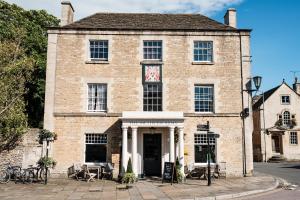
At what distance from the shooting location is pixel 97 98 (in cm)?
2064

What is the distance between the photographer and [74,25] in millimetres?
21562

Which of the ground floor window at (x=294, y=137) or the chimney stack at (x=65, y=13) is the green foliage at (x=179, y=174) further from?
the ground floor window at (x=294, y=137)

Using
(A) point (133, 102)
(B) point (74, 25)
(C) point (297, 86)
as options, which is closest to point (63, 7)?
(B) point (74, 25)

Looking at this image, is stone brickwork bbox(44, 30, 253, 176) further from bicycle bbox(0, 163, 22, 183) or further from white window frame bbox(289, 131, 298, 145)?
white window frame bbox(289, 131, 298, 145)

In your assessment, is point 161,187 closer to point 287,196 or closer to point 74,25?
point 287,196

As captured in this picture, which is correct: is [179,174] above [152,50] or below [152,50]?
below

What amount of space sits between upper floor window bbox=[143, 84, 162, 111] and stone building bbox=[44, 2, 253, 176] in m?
0.06

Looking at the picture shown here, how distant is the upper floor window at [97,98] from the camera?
20594 millimetres

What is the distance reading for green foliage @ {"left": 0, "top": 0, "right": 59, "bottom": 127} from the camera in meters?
27.9

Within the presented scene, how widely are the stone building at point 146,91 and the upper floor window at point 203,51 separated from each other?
0.06 m

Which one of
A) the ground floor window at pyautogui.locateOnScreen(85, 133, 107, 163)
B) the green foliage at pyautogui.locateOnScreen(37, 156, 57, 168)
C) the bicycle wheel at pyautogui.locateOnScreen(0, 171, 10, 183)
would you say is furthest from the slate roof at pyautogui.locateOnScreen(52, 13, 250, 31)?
the bicycle wheel at pyautogui.locateOnScreen(0, 171, 10, 183)

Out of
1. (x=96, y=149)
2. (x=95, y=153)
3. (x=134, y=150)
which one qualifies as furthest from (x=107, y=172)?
(x=134, y=150)

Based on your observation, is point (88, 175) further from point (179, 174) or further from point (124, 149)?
point (179, 174)

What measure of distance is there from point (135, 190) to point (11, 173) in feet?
27.2
